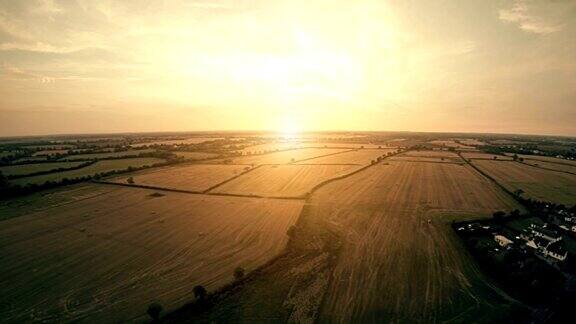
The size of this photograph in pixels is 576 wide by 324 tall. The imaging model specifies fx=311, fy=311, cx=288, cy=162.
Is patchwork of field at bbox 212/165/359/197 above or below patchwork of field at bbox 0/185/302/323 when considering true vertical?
above

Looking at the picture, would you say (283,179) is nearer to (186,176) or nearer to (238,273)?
(186,176)

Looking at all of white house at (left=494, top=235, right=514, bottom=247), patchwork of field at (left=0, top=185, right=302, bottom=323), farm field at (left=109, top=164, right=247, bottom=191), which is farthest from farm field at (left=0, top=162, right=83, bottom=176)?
white house at (left=494, top=235, right=514, bottom=247)

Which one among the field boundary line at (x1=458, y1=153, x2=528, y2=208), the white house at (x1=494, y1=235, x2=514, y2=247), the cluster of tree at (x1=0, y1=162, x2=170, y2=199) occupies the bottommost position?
the white house at (x1=494, y1=235, x2=514, y2=247)

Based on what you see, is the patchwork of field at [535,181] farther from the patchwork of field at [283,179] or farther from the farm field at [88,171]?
the farm field at [88,171]

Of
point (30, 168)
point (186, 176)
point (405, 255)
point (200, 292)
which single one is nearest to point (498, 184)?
point (405, 255)

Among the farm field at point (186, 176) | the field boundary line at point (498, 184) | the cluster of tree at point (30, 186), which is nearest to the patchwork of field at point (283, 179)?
the farm field at point (186, 176)

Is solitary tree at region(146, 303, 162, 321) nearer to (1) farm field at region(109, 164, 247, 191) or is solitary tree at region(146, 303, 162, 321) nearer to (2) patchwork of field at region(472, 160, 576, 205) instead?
(1) farm field at region(109, 164, 247, 191)

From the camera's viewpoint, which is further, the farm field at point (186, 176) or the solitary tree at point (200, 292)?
the farm field at point (186, 176)
